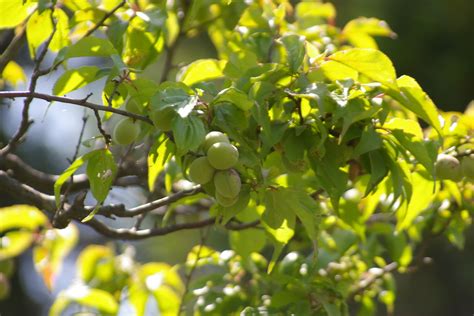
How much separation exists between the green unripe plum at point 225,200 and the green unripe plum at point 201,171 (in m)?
0.02

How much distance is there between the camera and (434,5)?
12.4 feet

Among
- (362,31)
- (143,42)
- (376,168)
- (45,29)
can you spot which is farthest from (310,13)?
(376,168)

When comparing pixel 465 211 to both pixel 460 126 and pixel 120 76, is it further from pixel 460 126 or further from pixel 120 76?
pixel 120 76

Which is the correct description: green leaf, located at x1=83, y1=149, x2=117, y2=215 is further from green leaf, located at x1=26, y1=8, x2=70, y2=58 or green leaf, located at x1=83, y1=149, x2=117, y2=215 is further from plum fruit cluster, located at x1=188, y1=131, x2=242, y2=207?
green leaf, located at x1=26, y1=8, x2=70, y2=58

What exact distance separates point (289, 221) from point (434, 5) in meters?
2.82

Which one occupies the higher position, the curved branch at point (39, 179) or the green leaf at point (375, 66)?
the green leaf at point (375, 66)

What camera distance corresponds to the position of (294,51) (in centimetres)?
121

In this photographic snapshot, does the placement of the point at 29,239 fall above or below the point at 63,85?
below

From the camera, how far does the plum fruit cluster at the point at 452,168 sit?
51.5 inches

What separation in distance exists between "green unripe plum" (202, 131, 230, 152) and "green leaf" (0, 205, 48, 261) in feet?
2.88

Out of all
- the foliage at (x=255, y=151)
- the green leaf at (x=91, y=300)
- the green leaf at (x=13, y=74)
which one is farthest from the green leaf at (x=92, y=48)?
the green leaf at (x=91, y=300)

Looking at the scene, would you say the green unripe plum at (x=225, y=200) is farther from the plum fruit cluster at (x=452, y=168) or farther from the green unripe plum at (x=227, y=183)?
the plum fruit cluster at (x=452, y=168)

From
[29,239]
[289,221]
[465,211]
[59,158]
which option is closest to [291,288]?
[289,221]

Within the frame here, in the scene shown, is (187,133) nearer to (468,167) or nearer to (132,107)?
(132,107)
